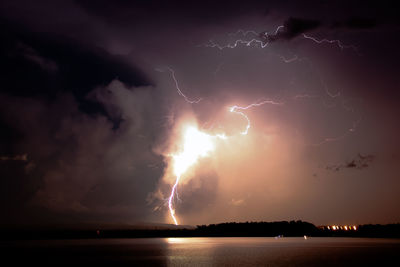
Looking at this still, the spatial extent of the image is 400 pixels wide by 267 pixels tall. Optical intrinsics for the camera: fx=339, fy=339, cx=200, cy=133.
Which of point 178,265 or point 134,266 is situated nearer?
point 134,266

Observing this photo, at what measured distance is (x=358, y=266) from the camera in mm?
24266

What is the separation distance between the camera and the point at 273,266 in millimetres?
25328

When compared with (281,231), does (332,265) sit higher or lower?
→ lower

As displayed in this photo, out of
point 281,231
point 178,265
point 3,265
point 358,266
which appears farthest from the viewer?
point 281,231

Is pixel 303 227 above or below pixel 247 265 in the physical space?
above

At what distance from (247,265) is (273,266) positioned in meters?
2.10

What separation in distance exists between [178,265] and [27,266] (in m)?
11.5

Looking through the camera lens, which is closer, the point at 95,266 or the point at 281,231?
the point at 95,266

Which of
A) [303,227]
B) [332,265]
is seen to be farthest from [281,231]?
[332,265]

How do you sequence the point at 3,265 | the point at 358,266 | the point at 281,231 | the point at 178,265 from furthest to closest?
the point at 281,231 < the point at 178,265 < the point at 3,265 < the point at 358,266

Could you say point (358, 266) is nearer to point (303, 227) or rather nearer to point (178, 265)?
point (178, 265)

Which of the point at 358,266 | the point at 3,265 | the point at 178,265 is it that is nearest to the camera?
the point at 358,266

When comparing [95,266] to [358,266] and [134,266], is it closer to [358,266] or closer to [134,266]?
[134,266]

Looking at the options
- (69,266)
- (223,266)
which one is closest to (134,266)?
(69,266)
